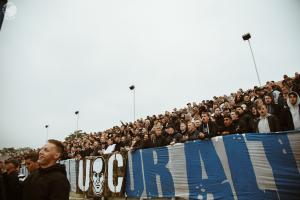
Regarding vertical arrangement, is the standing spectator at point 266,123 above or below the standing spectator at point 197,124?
below

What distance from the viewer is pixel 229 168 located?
20.6 ft

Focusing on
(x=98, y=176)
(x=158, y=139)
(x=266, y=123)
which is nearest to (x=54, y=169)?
(x=266, y=123)

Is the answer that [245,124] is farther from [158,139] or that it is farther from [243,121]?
[158,139]

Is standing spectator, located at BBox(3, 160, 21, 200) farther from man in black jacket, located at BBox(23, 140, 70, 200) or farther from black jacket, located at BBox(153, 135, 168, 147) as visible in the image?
black jacket, located at BBox(153, 135, 168, 147)

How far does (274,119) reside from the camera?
6.55 m

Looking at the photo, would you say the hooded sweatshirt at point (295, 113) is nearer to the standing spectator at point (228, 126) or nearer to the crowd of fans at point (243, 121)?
the crowd of fans at point (243, 121)

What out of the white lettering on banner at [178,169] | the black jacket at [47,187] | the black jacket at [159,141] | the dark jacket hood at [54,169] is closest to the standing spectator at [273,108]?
the white lettering on banner at [178,169]

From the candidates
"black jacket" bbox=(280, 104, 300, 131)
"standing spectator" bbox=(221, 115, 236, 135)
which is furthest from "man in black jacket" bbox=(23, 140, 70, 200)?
"black jacket" bbox=(280, 104, 300, 131)

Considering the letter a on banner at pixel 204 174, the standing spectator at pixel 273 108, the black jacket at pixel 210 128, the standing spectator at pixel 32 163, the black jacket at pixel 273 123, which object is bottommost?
the letter a on banner at pixel 204 174

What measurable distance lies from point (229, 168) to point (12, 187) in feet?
15.5

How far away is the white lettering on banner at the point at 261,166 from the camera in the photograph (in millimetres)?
5695

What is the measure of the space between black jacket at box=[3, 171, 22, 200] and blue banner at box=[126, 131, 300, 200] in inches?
167

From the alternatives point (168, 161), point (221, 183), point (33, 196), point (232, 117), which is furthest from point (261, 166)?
point (33, 196)

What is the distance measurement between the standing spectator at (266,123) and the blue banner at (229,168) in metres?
0.57
